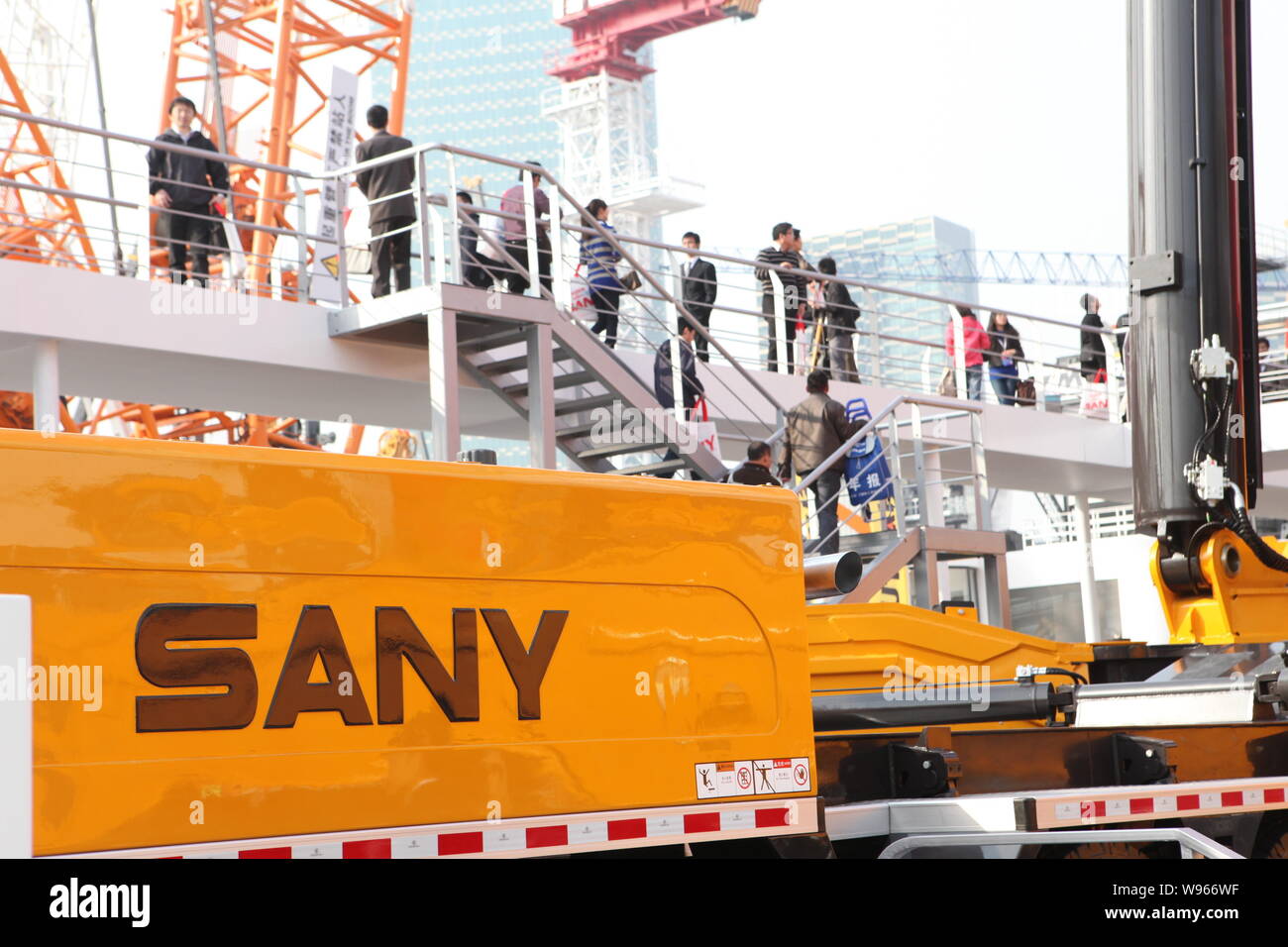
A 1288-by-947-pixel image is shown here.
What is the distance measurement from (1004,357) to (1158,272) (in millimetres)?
10204

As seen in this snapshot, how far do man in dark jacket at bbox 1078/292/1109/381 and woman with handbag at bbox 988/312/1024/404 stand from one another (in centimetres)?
89

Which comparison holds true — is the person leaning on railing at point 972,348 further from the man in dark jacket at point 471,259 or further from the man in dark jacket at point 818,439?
the man in dark jacket at point 471,259

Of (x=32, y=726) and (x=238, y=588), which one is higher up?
(x=238, y=588)

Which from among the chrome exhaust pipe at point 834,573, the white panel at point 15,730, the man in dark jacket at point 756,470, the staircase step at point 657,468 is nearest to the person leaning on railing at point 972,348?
the staircase step at point 657,468

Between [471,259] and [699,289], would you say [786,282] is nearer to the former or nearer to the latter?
[699,289]

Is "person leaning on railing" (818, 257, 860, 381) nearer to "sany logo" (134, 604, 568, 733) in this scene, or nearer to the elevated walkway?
the elevated walkway

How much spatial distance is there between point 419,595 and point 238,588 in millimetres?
488

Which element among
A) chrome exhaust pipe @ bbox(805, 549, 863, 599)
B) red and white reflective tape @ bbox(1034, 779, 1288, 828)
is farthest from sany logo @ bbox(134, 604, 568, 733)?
red and white reflective tape @ bbox(1034, 779, 1288, 828)

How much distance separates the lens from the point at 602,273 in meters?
13.8
